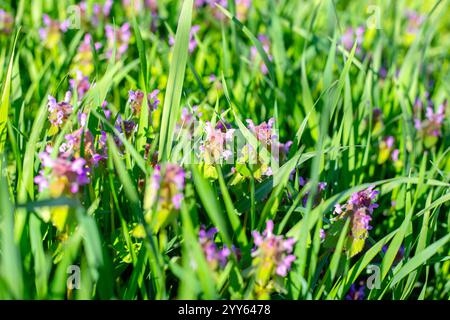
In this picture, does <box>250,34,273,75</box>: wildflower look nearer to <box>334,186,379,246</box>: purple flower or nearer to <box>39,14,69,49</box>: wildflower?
<box>39,14,69,49</box>: wildflower

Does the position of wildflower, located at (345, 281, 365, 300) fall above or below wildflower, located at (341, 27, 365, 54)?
Answer: below

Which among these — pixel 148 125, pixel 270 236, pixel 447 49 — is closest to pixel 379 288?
pixel 270 236

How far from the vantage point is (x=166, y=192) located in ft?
4.21

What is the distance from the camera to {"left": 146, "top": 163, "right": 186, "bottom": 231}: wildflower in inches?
49.4

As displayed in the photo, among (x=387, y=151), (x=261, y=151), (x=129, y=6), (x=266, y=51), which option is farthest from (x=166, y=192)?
(x=129, y=6)

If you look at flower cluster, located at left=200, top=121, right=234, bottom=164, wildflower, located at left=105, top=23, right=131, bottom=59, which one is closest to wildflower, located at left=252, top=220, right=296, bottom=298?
flower cluster, located at left=200, top=121, right=234, bottom=164

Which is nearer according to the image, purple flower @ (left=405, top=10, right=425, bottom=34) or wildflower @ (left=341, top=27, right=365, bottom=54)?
wildflower @ (left=341, top=27, right=365, bottom=54)

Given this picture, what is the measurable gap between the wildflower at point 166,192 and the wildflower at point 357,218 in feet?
1.42

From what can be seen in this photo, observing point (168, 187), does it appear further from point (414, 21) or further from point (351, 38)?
point (414, 21)

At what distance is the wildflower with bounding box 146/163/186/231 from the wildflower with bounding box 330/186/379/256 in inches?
17.0

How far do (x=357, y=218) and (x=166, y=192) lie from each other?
47cm

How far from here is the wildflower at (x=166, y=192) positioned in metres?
1.25

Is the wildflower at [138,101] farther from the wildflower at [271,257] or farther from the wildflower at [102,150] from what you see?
the wildflower at [271,257]
